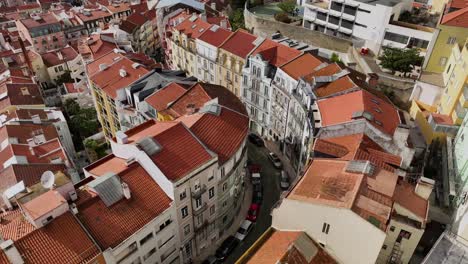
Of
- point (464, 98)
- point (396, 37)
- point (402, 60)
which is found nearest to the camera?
point (464, 98)

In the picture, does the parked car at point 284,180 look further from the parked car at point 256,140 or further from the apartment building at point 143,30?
the apartment building at point 143,30

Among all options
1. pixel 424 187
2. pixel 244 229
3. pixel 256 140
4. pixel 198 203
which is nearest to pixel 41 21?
pixel 256 140

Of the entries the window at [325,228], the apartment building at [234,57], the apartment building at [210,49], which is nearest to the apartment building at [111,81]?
the apartment building at [210,49]

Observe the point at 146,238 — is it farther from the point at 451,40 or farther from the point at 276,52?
the point at 451,40

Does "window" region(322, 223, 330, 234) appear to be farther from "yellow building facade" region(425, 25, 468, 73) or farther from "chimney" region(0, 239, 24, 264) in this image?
"yellow building facade" region(425, 25, 468, 73)

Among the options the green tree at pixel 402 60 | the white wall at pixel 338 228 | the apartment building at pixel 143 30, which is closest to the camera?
the white wall at pixel 338 228

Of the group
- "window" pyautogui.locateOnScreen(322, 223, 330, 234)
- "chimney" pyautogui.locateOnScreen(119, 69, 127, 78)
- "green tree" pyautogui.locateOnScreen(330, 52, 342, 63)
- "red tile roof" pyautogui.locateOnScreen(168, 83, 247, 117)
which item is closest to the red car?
"red tile roof" pyautogui.locateOnScreen(168, 83, 247, 117)
